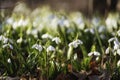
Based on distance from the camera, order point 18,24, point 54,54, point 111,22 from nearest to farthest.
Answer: point 54,54 → point 18,24 → point 111,22

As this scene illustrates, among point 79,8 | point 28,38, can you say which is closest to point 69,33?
point 28,38

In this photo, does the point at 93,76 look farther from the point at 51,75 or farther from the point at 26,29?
the point at 26,29

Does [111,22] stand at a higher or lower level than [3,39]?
lower

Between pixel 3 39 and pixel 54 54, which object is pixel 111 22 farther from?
pixel 3 39

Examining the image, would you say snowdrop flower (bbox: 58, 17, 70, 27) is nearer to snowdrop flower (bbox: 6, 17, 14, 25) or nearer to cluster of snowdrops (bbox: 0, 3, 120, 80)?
cluster of snowdrops (bbox: 0, 3, 120, 80)

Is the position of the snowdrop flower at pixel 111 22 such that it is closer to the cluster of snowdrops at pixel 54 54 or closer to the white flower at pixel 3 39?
the cluster of snowdrops at pixel 54 54

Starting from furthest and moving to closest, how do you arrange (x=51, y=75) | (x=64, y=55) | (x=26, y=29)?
(x=26, y=29), (x=64, y=55), (x=51, y=75)

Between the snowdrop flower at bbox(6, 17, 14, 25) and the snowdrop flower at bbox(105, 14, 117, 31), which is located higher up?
the snowdrop flower at bbox(6, 17, 14, 25)

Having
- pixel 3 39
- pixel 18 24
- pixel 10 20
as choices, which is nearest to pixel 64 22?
pixel 18 24

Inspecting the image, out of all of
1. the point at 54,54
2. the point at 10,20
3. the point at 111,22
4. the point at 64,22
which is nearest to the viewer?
the point at 54,54

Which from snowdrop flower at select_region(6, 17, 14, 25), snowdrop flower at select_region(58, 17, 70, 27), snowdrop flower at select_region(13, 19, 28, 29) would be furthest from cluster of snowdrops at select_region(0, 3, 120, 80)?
snowdrop flower at select_region(6, 17, 14, 25)

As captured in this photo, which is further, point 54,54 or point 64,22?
point 64,22
